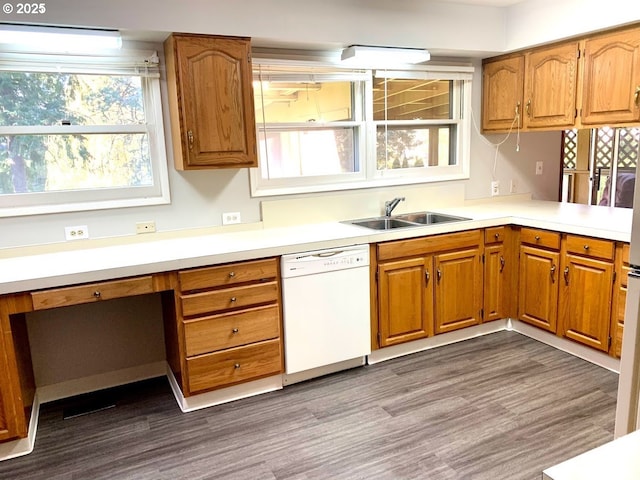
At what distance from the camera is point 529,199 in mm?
4508

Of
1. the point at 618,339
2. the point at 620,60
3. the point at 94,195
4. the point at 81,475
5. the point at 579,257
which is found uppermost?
the point at 620,60

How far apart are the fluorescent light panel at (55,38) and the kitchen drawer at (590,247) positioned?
121 inches

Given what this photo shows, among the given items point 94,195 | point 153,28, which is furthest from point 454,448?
point 153,28

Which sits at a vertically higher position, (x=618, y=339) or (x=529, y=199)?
(x=529, y=199)

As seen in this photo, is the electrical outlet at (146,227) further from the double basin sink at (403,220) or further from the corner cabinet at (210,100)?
the double basin sink at (403,220)

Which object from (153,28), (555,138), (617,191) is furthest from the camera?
(617,191)

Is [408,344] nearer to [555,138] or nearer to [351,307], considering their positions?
[351,307]

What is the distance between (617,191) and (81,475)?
671 centimetres

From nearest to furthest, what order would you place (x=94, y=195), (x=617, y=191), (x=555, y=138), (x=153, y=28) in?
1. (x=153, y=28)
2. (x=94, y=195)
3. (x=555, y=138)
4. (x=617, y=191)

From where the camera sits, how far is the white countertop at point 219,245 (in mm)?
2430

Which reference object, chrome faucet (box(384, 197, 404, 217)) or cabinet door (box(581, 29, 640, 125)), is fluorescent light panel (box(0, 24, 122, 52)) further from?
cabinet door (box(581, 29, 640, 125))

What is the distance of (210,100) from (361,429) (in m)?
2.07

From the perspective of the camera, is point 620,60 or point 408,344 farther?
point 408,344

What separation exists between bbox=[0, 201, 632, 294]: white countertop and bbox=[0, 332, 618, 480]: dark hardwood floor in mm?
891
